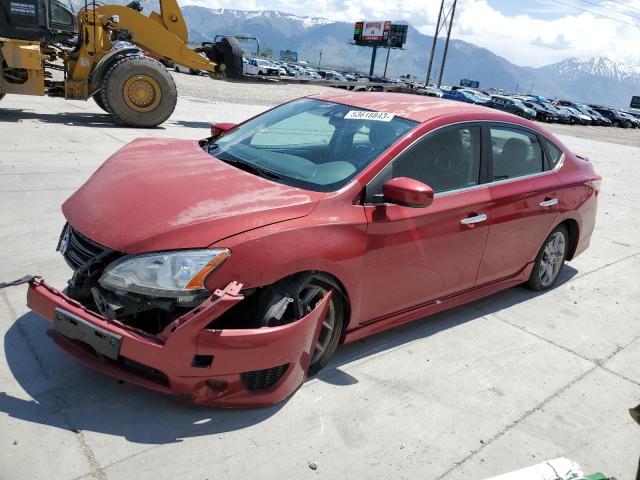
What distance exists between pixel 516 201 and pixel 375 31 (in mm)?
101863

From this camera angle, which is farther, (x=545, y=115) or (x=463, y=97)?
(x=463, y=97)

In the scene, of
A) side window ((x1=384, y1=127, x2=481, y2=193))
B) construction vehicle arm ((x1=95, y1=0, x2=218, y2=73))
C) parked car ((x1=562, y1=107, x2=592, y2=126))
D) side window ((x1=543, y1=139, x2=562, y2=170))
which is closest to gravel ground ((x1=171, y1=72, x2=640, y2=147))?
construction vehicle arm ((x1=95, y1=0, x2=218, y2=73))

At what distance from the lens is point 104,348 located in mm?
2527

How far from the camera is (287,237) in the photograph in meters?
2.79

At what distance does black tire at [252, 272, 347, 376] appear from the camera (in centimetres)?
274

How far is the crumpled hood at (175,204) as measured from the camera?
2668 mm

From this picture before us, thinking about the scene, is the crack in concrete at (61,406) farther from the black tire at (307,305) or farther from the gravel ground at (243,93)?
the gravel ground at (243,93)

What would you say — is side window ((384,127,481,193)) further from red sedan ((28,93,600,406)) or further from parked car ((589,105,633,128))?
parked car ((589,105,633,128))

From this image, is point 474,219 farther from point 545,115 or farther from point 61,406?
point 545,115

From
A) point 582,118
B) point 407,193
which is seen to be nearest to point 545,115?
point 582,118

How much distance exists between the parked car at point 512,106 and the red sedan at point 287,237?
36.8 meters

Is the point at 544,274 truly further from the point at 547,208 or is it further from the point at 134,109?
the point at 134,109

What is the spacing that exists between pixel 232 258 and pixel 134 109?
9.58 metres

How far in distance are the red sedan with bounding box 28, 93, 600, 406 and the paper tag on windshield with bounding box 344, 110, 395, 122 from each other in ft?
0.04
